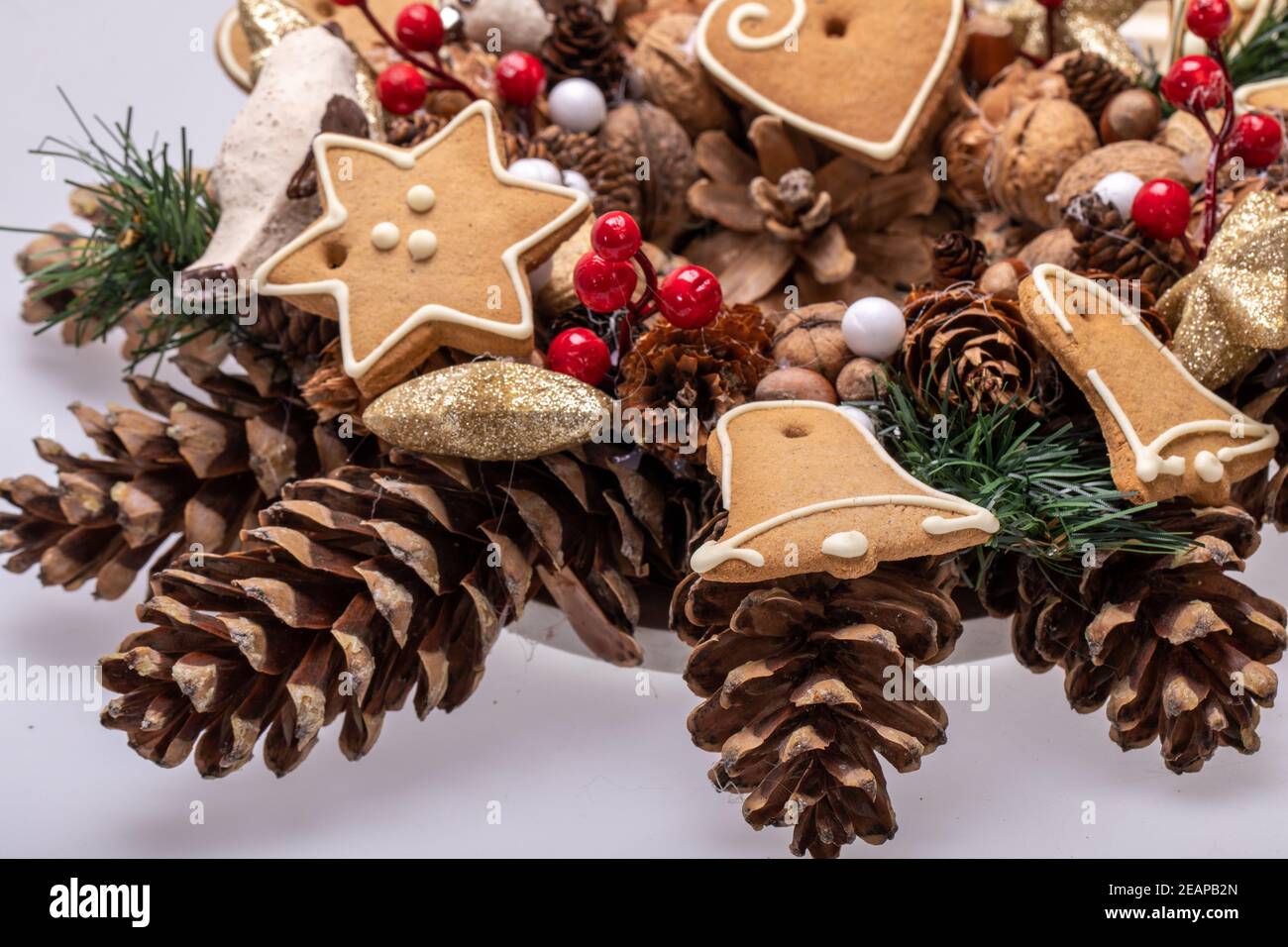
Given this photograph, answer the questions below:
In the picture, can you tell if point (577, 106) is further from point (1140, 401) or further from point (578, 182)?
point (1140, 401)

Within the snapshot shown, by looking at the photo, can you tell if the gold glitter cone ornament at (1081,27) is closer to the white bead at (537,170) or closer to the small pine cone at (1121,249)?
the small pine cone at (1121,249)

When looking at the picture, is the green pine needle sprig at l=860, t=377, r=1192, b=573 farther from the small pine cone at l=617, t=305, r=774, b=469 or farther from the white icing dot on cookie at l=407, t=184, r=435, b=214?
the white icing dot on cookie at l=407, t=184, r=435, b=214

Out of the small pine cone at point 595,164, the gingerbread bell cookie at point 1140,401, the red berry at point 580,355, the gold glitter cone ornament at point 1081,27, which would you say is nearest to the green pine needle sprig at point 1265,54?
the gold glitter cone ornament at point 1081,27

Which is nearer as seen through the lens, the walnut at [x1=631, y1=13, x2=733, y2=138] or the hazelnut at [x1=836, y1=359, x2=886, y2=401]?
the hazelnut at [x1=836, y1=359, x2=886, y2=401]

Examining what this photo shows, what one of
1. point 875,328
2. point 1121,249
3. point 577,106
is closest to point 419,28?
point 577,106

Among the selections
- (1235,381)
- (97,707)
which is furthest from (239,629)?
(1235,381)

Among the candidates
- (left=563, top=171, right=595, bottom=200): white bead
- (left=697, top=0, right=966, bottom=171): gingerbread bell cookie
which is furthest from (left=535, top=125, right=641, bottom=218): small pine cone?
(left=697, top=0, right=966, bottom=171): gingerbread bell cookie

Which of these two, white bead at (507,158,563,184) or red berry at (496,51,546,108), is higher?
red berry at (496,51,546,108)
